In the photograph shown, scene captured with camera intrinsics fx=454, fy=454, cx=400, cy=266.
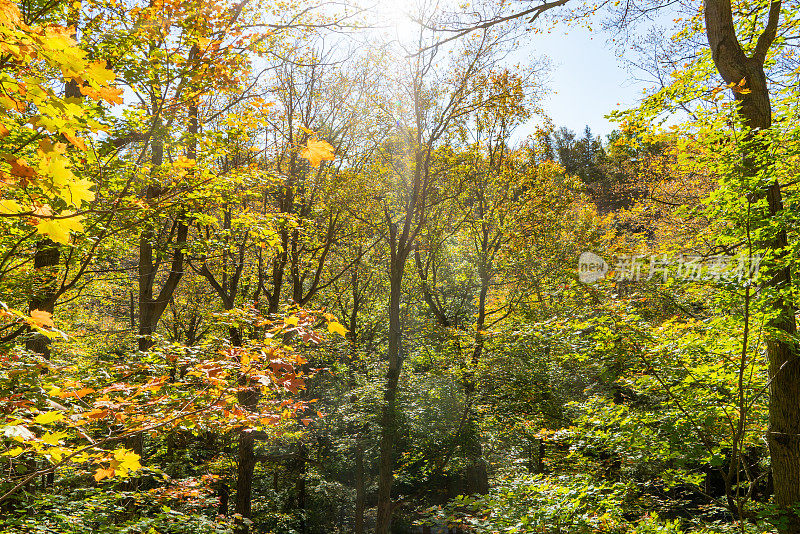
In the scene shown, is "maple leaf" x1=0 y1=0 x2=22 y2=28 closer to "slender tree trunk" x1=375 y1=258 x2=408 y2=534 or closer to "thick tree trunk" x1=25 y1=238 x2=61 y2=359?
"thick tree trunk" x1=25 y1=238 x2=61 y2=359

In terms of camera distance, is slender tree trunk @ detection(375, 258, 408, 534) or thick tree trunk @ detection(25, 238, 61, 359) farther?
slender tree trunk @ detection(375, 258, 408, 534)

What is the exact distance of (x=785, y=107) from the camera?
4879mm

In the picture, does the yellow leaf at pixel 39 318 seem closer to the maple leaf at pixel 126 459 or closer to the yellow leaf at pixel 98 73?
the maple leaf at pixel 126 459

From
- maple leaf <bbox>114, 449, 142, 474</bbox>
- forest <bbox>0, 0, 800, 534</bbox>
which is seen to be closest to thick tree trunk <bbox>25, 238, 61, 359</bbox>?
forest <bbox>0, 0, 800, 534</bbox>

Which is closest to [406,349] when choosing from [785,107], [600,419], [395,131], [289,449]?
[289,449]

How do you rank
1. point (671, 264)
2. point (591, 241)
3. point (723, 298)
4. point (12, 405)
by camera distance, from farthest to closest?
point (591, 241) → point (671, 264) → point (723, 298) → point (12, 405)

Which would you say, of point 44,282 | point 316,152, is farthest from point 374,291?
point 316,152

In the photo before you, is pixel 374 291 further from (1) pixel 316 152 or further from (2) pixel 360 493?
(1) pixel 316 152

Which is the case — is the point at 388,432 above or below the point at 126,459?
below

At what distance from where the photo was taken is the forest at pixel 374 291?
3.68 metres

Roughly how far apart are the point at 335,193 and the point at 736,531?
10480 millimetres

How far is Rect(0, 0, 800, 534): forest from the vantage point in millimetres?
3678

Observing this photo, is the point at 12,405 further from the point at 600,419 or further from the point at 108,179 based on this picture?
the point at 600,419

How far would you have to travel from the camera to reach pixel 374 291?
19.1 meters
